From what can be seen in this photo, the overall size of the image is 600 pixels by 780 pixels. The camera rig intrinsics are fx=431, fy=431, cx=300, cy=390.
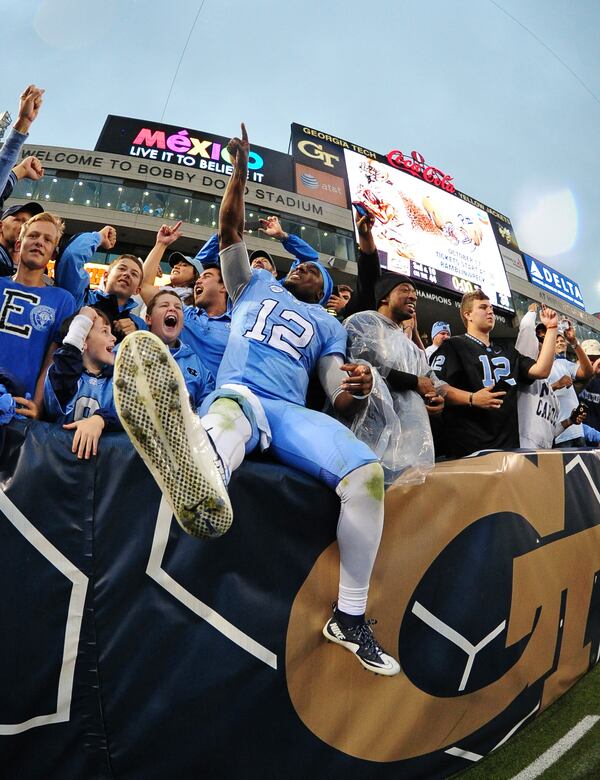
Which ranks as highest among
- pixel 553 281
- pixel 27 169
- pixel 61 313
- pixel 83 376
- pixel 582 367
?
pixel 553 281

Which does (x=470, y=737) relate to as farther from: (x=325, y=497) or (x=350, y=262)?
(x=350, y=262)

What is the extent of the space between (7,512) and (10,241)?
215cm

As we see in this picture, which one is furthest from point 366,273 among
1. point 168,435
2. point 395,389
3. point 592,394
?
point 592,394

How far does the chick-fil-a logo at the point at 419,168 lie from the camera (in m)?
27.1

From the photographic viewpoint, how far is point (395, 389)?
2254mm

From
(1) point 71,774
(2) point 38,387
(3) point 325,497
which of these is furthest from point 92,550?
(2) point 38,387

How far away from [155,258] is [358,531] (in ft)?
9.76

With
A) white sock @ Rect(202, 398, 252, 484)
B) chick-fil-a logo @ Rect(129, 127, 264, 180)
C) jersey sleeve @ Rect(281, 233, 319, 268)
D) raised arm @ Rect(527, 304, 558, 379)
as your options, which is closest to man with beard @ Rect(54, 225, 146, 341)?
jersey sleeve @ Rect(281, 233, 319, 268)

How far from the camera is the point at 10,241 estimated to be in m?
2.73

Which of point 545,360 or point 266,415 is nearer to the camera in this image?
point 266,415

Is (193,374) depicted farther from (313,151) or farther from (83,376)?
(313,151)

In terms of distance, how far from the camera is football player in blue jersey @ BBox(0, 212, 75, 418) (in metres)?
2.06

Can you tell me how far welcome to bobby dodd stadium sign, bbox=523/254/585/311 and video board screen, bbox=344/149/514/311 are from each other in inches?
257

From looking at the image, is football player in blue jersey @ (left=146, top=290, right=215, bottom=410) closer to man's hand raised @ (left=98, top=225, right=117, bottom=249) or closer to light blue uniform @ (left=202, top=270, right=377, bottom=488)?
light blue uniform @ (left=202, top=270, right=377, bottom=488)
